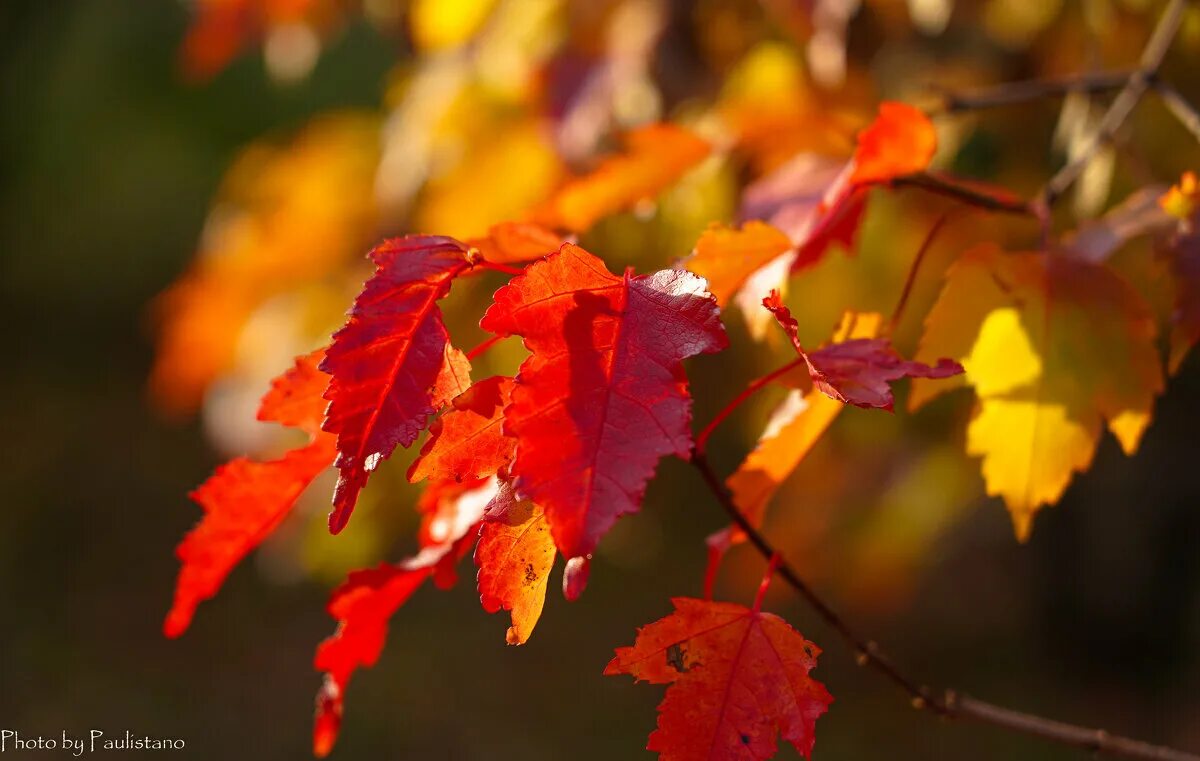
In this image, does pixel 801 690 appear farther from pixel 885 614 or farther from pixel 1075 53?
pixel 885 614

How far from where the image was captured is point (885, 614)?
143 inches

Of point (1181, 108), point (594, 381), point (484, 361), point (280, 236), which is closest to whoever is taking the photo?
point (594, 381)

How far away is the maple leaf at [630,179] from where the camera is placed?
76 centimetres

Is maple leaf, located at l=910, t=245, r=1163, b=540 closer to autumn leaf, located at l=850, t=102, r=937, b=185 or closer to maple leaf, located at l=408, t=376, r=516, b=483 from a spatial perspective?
autumn leaf, located at l=850, t=102, r=937, b=185

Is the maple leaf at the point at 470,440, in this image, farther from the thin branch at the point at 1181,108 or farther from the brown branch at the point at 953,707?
the thin branch at the point at 1181,108

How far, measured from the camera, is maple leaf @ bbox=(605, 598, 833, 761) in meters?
0.47

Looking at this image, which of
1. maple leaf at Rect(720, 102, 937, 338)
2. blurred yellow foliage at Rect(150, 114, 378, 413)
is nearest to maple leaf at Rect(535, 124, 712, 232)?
maple leaf at Rect(720, 102, 937, 338)

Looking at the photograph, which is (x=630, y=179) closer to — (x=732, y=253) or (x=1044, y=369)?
(x=732, y=253)

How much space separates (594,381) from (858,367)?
14 centimetres

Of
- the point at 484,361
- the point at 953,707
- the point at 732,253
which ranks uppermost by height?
the point at 732,253

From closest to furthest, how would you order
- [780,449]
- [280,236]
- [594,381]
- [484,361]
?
[594,381], [780,449], [484,361], [280,236]

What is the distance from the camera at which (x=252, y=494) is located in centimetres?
59

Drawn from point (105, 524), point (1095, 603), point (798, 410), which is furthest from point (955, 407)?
point (105, 524)

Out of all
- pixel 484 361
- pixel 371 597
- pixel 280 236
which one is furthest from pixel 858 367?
pixel 280 236
